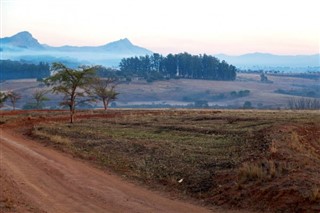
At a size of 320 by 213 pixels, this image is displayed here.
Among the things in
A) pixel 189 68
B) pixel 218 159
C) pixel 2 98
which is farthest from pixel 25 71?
pixel 218 159

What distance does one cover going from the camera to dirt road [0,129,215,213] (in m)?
11.6

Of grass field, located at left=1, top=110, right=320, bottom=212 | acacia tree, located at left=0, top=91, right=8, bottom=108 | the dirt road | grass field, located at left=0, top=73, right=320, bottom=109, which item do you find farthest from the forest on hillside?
the dirt road

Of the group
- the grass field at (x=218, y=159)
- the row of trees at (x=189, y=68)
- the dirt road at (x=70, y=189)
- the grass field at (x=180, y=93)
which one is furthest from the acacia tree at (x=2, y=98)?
the row of trees at (x=189, y=68)

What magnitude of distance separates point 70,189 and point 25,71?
161 m

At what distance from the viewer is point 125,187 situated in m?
14.0

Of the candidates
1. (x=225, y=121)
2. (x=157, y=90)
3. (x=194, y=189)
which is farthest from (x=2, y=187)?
(x=157, y=90)

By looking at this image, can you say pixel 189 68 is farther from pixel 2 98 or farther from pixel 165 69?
pixel 2 98

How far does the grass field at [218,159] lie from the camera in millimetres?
11703

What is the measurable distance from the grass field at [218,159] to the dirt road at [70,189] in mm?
823

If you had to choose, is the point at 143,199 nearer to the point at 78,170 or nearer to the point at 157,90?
the point at 78,170

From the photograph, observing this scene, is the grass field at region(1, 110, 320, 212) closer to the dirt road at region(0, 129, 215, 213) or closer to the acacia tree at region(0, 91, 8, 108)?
the dirt road at region(0, 129, 215, 213)

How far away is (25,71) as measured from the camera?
16738 centimetres

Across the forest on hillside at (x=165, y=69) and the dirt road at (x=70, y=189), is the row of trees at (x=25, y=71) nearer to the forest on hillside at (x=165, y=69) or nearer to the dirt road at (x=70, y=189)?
the forest on hillside at (x=165, y=69)

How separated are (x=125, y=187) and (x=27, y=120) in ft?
93.2
